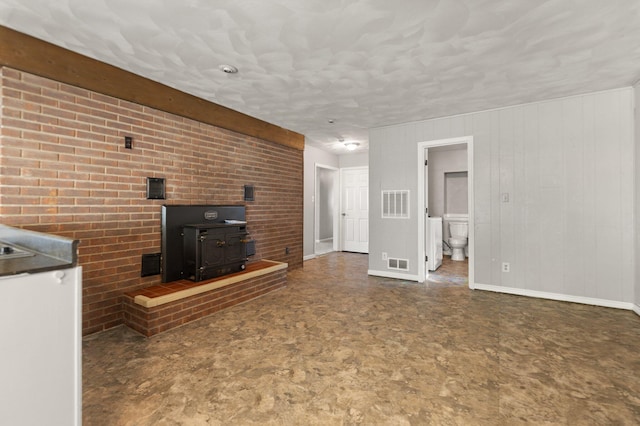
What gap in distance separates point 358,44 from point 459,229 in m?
4.97

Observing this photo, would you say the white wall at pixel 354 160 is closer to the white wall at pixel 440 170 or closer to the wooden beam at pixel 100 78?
the white wall at pixel 440 170

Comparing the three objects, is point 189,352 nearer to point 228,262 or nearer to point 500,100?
point 228,262

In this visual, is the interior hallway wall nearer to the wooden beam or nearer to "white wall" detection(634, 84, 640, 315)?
the wooden beam

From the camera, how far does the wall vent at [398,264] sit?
4406 millimetres

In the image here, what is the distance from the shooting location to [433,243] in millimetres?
4883

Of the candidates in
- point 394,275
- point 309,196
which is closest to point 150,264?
point 394,275

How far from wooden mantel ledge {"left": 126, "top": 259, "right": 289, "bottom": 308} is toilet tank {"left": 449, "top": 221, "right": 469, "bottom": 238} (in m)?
4.42

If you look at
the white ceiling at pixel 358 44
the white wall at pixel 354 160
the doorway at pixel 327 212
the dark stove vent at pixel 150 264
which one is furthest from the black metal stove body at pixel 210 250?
the white wall at pixel 354 160

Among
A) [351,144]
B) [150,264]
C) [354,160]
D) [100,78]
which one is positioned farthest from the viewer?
[354,160]

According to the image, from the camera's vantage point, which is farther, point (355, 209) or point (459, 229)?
point (355, 209)

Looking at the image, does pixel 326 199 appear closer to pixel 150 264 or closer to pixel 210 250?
pixel 210 250

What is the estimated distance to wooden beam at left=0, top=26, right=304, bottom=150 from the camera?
6.98 feet

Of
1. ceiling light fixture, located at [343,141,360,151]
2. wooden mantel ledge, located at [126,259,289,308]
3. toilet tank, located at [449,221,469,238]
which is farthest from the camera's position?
toilet tank, located at [449,221,469,238]

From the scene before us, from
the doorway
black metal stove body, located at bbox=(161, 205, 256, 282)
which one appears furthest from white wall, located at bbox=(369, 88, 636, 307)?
the doorway
